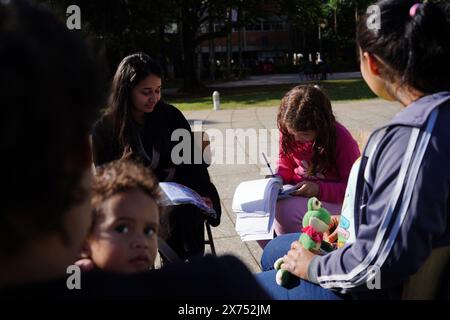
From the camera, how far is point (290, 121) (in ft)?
9.91

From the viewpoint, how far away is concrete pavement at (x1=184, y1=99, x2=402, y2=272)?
4.18 metres

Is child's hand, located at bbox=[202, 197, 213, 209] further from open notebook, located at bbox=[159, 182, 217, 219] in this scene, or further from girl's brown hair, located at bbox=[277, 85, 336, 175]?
girl's brown hair, located at bbox=[277, 85, 336, 175]

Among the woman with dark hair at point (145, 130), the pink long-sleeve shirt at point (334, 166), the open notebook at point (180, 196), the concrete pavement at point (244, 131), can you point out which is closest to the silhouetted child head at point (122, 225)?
the concrete pavement at point (244, 131)

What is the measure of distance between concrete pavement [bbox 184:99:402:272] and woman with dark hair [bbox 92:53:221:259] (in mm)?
542

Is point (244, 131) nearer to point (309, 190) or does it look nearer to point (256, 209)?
point (309, 190)

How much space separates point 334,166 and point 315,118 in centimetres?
34

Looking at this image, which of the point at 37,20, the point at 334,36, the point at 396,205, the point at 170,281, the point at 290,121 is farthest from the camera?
the point at 334,36

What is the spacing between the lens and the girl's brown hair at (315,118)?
2982 millimetres

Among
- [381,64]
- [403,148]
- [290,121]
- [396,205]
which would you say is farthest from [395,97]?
[290,121]

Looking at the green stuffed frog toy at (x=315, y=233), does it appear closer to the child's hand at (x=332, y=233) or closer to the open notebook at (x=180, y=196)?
the child's hand at (x=332, y=233)

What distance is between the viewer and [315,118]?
117 inches

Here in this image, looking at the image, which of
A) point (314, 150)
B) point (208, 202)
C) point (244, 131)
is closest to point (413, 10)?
point (314, 150)
